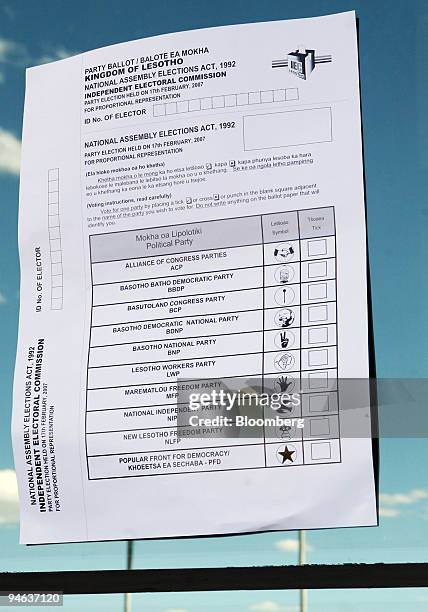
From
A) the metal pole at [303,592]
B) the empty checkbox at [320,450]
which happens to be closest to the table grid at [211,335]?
the empty checkbox at [320,450]

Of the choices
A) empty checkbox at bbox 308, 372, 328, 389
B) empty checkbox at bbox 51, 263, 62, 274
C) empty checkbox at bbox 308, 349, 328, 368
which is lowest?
empty checkbox at bbox 308, 372, 328, 389

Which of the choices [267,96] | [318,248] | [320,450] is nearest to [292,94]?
[267,96]

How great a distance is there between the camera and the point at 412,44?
112cm

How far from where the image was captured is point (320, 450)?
1007mm

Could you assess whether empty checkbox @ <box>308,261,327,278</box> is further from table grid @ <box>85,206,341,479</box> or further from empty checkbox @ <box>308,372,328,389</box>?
empty checkbox @ <box>308,372,328,389</box>

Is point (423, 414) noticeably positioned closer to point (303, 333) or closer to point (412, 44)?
point (303, 333)

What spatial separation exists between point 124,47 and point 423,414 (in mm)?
585

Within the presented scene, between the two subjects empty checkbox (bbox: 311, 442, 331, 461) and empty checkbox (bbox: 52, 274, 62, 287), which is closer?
empty checkbox (bbox: 311, 442, 331, 461)

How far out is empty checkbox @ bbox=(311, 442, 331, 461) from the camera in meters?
1.00

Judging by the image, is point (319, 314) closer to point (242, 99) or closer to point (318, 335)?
point (318, 335)

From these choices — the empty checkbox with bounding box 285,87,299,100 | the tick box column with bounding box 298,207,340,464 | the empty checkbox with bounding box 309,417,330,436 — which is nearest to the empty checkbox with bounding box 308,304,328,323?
the tick box column with bounding box 298,207,340,464

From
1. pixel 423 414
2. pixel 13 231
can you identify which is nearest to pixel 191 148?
pixel 13 231

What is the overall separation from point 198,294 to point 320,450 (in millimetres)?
228

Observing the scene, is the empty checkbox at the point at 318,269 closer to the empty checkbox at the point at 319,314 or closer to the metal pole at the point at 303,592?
the empty checkbox at the point at 319,314
